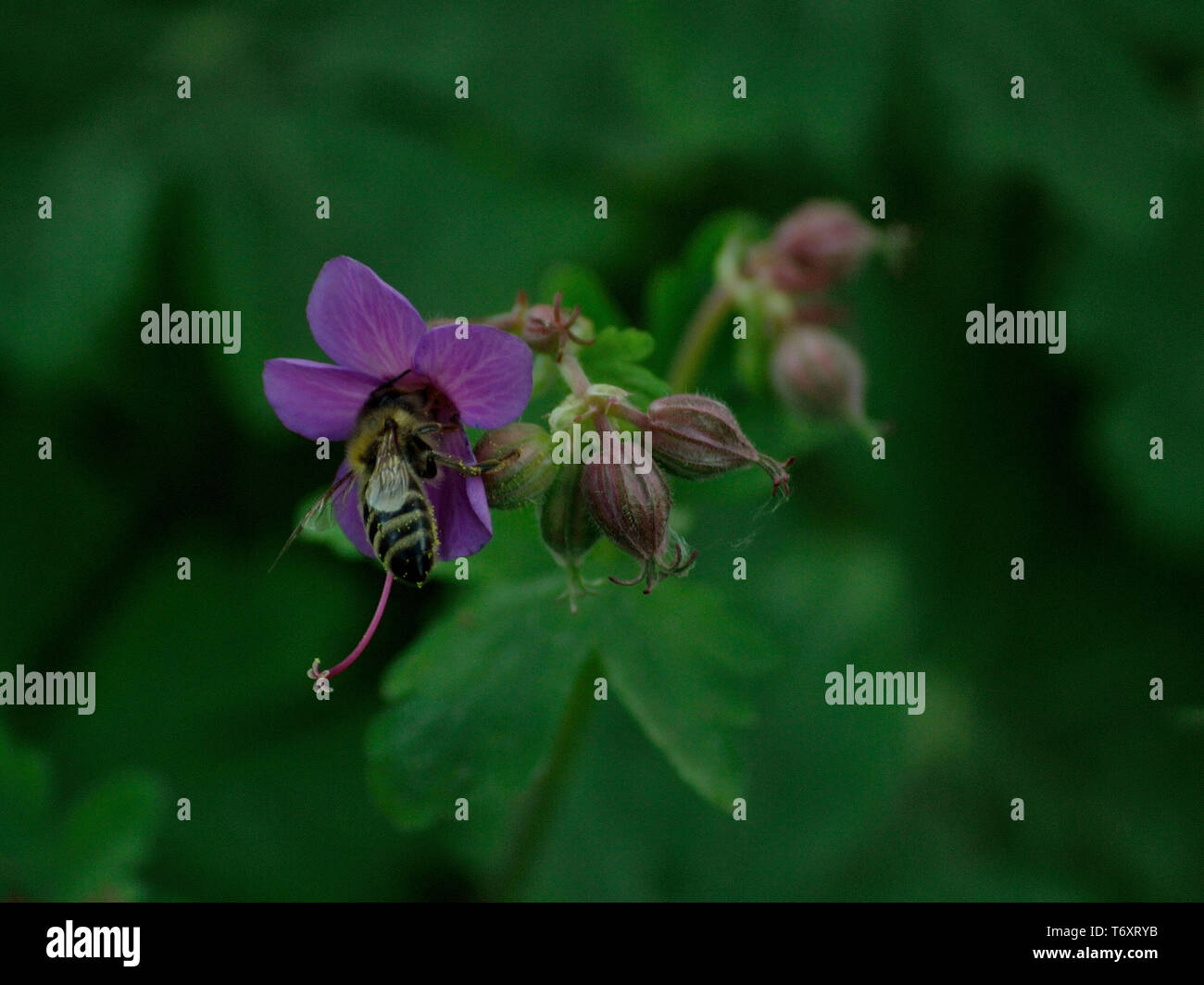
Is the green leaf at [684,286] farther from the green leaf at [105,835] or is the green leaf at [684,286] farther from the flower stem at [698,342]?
the green leaf at [105,835]

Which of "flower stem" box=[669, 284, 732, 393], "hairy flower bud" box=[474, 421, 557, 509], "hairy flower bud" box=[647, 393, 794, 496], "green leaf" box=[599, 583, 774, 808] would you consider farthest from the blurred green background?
"hairy flower bud" box=[474, 421, 557, 509]

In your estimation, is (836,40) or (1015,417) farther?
(1015,417)

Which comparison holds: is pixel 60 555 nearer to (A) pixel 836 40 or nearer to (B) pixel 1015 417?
(A) pixel 836 40

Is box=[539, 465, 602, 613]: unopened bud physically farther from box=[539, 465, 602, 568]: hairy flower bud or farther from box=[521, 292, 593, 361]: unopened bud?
box=[521, 292, 593, 361]: unopened bud

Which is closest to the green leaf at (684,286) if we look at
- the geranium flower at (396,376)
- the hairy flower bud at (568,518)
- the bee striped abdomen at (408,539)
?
the hairy flower bud at (568,518)

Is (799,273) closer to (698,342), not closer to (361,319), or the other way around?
(698,342)

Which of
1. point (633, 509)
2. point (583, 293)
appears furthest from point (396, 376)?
point (583, 293)

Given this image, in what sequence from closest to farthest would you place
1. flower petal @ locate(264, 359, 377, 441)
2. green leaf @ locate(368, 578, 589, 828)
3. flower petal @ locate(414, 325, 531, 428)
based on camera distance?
flower petal @ locate(414, 325, 531, 428) < flower petal @ locate(264, 359, 377, 441) < green leaf @ locate(368, 578, 589, 828)
